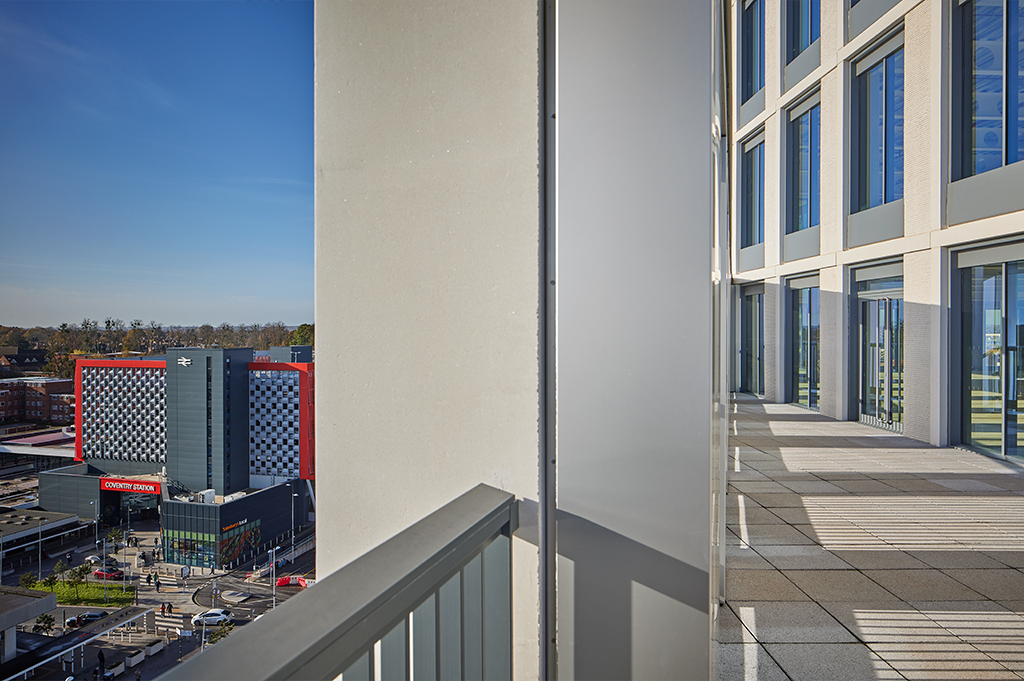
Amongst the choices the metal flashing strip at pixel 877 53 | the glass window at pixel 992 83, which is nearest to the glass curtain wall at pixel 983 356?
the glass window at pixel 992 83

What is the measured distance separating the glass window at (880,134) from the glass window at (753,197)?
3.15 metres

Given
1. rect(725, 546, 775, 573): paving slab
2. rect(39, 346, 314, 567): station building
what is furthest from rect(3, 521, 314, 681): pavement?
rect(725, 546, 775, 573): paving slab

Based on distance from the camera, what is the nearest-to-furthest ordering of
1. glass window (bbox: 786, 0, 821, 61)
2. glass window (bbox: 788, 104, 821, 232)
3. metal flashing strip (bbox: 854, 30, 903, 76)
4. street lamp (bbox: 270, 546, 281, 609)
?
street lamp (bbox: 270, 546, 281, 609)
metal flashing strip (bbox: 854, 30, 903, 76)
glass window (bbox: 786, 0, 821, 61)
glass window (bbox: 788, 104, 821, 232)

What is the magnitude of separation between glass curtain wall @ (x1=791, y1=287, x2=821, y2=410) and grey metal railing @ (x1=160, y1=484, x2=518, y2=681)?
10795 millimetres

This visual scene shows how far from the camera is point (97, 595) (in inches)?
128

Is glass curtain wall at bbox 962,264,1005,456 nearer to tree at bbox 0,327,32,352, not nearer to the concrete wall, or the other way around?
the concrete wall

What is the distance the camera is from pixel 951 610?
2611mm

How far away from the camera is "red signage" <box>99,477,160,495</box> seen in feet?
13.1

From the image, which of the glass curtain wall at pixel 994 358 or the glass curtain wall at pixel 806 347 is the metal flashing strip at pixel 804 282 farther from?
the glass curtain wall at pixel 994 358

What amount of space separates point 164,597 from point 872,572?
385 centimetres

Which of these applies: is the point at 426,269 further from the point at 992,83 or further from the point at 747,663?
the point at 992,83

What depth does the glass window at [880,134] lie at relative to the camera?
8.16m

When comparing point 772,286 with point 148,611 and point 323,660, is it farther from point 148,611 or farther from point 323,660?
point 323,660

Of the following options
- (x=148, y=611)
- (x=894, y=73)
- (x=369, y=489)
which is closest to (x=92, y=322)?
(x=148, y=611)
